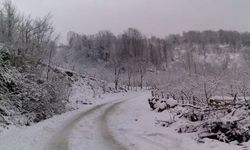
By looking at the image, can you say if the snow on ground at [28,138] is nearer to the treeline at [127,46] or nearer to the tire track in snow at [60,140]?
the tire track in snow at [60,140]

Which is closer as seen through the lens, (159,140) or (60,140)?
(159,140)

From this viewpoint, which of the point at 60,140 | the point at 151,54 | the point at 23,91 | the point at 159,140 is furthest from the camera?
the point at 151,54

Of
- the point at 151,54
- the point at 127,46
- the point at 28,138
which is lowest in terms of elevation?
the point at 28,138

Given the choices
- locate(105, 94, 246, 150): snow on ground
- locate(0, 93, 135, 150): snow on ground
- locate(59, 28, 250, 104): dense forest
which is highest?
locate(59, 28, 250, 104): dense forest

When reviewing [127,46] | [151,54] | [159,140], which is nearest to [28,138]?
[159,140]

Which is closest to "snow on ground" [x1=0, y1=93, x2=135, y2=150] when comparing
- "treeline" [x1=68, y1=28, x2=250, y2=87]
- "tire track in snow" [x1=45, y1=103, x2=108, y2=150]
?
"tire track in snow" [x1=45, y1=103, x2=108, y2=150]

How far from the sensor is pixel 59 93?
26.5 metres

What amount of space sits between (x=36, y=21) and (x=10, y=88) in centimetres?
2070

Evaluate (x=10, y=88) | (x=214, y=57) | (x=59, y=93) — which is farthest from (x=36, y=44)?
(x=214, y=57)

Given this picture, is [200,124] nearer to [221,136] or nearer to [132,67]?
[221,136]

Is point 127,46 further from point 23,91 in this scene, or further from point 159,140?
point 159,140

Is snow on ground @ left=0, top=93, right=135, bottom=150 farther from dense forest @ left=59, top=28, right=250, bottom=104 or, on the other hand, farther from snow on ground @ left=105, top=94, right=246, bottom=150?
dense forest @ left=59, top=28, right=250, bottom=104

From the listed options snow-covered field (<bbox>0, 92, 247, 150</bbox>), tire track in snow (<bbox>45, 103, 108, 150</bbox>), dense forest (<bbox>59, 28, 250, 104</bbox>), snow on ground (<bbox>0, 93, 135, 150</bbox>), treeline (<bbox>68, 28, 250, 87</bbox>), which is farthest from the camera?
treeline (<bbox>68, 28, 250, 87</bbox>)

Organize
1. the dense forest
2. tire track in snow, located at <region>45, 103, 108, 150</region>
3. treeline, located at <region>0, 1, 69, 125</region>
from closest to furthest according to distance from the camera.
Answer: tire track in snow, located at <region>45, 103, 108, 150</region> < treeline, located at <region>0, 1, 69, 125</region> < the dense forest
